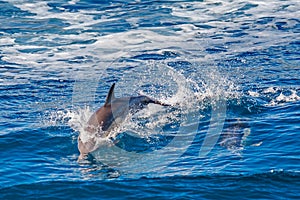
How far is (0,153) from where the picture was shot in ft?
44.0

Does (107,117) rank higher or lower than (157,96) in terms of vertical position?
higher

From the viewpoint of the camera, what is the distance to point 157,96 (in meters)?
17.7

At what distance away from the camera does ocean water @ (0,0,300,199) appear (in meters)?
11.4

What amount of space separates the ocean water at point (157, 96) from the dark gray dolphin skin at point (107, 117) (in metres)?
0.21

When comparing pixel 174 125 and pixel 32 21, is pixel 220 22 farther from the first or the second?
pixel 174 125

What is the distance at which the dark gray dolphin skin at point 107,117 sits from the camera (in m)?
13.2

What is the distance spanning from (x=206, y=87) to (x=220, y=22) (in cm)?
950

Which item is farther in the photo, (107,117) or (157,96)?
(157,96)

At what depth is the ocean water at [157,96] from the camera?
1145cm

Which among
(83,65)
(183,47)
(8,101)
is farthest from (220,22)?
(8,101)

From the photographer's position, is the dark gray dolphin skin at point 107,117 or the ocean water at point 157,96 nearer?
the ocean water at point 157,96

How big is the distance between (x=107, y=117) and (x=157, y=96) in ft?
13.2

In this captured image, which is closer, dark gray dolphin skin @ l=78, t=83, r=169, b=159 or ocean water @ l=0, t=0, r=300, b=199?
ocean water @ l=0, t=0, r=300, b=199

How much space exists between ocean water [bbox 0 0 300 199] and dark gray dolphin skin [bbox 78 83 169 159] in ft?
0.69
